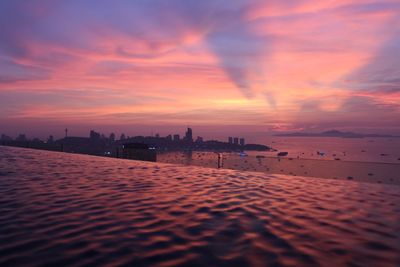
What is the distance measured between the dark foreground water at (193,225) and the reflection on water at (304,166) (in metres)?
1.96

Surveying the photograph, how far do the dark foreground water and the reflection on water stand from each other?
1961 millimetres

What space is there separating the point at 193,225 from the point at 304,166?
328 inches

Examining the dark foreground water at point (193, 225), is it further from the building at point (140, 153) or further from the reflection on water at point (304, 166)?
the building at point (140, 153)

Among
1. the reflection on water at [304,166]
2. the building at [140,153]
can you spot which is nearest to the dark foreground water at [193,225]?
the reflection on water at [304,166]

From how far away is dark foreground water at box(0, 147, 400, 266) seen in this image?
3.88m

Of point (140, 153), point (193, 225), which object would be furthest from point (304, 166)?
point (140, 153)

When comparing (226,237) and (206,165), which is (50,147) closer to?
(206,165)

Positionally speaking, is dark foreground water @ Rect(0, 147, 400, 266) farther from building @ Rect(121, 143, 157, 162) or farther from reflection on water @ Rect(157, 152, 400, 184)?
building @ Rect(121, 143, 157, 162)

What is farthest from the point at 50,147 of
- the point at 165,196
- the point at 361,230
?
the point at 361,230

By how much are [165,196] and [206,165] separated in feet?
24.1

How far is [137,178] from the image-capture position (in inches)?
414

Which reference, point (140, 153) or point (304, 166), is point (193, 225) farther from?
point (140, 153)

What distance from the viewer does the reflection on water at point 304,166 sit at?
36.1 ft

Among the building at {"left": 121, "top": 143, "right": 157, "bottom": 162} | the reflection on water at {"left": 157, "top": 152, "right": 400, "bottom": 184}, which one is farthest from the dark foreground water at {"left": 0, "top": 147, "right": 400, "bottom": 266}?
the building at {"left": 121, "top": 143, "right": 157, "bottom": 162}
